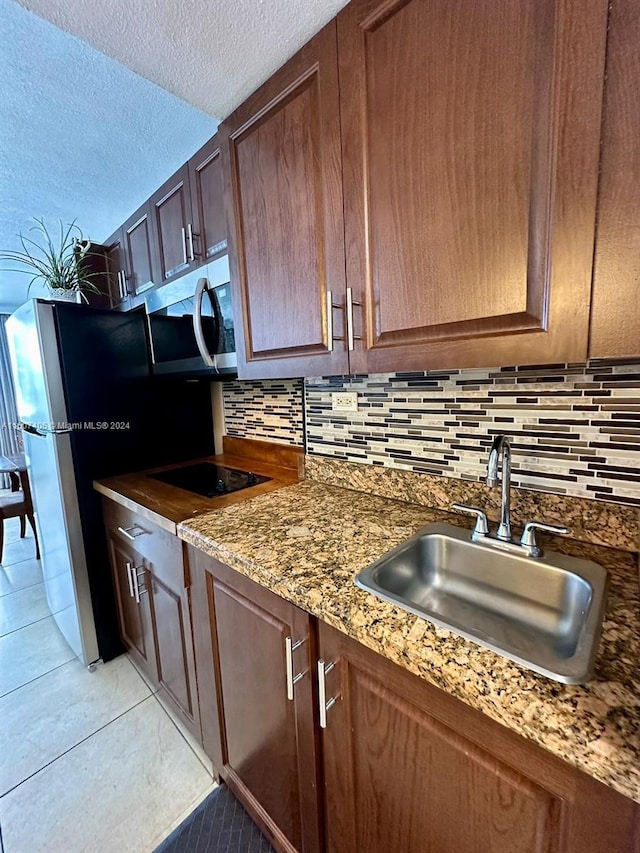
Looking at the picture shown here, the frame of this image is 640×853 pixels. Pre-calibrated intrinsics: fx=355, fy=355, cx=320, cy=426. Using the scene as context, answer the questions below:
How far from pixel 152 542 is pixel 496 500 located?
1.14 m

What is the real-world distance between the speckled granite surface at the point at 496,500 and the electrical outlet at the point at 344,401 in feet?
0.66

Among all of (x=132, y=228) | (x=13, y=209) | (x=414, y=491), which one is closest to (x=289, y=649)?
(x=414, y=491)

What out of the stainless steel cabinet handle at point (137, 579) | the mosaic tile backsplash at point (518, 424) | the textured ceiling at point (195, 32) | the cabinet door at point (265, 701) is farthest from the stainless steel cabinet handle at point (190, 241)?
the stainless steel cabinet handle at point (137, 579)

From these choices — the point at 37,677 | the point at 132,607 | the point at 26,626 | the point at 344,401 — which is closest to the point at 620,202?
the point at 344,401

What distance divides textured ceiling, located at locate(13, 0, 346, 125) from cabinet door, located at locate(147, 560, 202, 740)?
4.37 ft

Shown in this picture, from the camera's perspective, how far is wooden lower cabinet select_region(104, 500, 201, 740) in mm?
1182

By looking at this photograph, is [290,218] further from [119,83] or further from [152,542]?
[152,542]

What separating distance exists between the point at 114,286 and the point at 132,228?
385 millimetres

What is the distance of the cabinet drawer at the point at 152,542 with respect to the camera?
1.14 metres

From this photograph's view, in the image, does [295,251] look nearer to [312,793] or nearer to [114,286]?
[312,793]

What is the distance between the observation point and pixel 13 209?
74.0 inches

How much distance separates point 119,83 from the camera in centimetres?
109

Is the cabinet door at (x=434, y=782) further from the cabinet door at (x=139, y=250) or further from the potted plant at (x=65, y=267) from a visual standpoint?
the potted plant at (x=65, y=267)

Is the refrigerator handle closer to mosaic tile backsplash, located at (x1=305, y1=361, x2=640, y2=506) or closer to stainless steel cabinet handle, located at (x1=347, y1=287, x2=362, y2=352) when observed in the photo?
mosaic tile backsplash, located at (x1=305, y1=361, x2=640, y2=506)
